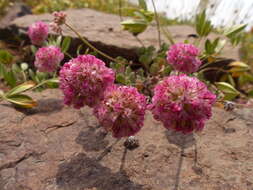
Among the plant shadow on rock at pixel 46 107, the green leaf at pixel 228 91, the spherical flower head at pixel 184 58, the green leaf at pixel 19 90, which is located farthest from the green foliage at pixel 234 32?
the green leaf at pixel 19 90

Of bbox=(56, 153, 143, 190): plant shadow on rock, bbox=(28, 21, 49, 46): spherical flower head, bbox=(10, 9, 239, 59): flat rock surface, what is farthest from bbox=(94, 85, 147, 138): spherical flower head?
bbox=(10, 9, 239, 59): flat rock surface

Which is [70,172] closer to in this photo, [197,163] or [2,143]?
[2,143]

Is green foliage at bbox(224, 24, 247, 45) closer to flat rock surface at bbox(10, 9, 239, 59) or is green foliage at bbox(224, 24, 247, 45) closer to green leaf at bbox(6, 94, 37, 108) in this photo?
flat rock surface at bbox(10, 9, 239, 59)

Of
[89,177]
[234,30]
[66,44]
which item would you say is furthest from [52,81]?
[234,30]

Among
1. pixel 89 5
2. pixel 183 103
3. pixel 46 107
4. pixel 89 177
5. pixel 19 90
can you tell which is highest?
pixel 89 5

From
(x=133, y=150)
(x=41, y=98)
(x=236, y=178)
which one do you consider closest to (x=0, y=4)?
(x=41, y=98)

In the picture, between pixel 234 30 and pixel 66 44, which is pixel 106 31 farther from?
pixel 234 30
